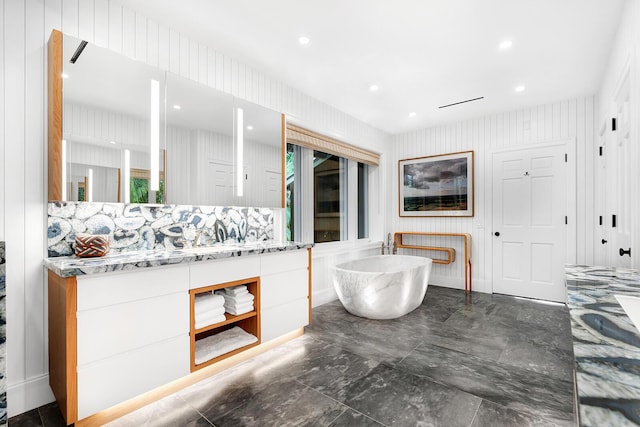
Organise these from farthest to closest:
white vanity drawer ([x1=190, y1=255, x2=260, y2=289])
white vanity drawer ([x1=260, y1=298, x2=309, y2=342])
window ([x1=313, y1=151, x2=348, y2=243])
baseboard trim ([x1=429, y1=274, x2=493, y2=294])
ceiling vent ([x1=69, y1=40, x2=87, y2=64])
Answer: baseboard trim ([x1=429, y1=274, x2=493, y2=294])
window ([x1=313, y1=151, x2=348, y2=243])
white vanity drawer ([x1=260, y1=298, x2=309, y2=342])
white vanity drawer ([x1=190, y1=255, x2=260, y2=289])
ceiling vent ([x1=69, y1=40, x2=87, y2=64])

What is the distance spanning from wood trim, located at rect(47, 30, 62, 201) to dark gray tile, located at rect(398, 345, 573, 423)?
8.70 feet

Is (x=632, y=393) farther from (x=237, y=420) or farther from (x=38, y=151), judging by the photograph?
(x=38, y=151)

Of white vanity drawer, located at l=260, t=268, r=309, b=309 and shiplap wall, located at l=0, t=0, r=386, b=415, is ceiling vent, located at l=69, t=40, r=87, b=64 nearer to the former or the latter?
shiplap wall, located at l=0, t=0, r=386, b=415

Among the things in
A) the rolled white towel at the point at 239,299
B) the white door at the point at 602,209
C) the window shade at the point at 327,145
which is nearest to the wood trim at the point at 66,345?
the rolled white towel at the point at 239,299

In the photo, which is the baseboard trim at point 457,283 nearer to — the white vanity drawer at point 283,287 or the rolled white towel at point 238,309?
the white vanity drawer at point 283,287

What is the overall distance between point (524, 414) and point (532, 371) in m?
0.62

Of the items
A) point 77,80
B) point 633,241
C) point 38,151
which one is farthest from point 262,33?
point 633,241

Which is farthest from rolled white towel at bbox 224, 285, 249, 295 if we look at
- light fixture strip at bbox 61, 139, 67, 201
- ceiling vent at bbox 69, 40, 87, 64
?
ceiling vent at bbox 69, 40, 87, 64

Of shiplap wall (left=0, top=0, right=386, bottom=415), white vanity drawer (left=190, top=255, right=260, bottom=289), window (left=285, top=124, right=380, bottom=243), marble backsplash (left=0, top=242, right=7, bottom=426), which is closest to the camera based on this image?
marble backsplash (left=0, top=242, right=7, bottom=426)

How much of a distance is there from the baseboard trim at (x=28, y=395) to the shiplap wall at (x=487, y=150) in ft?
15.3

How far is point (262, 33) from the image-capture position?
8.20 ft

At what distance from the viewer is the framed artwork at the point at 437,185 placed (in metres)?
4.69

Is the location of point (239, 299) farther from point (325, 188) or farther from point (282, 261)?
point (325, 188)

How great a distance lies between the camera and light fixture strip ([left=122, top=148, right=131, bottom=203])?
215 cm
